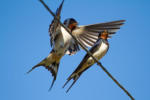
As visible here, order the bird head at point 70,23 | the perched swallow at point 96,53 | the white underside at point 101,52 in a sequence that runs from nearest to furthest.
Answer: the perched swallow at point 96,53 < the white underside at point 101,52 < the bird head at point 70,23

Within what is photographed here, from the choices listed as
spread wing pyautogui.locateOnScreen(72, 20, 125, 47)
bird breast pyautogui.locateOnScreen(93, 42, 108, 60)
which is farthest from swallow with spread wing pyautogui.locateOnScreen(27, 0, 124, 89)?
bird breast pyautogui.locateOnScreen(93, 42, 108, 60)

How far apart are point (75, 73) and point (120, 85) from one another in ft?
3.27

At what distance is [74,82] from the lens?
3.30m

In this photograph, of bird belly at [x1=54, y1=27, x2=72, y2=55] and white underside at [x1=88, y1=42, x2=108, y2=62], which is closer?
white underside at [x1=88, y1=42, x2=108, y2=62]

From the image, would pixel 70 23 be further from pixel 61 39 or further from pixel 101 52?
pixel 101 52

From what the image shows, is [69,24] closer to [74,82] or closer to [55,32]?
[55,32]

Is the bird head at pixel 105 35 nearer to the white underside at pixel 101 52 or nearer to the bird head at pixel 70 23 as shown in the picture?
the white underside at pixel 101 52

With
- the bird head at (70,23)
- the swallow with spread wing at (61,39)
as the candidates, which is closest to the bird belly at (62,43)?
the swallow with spread wing at (61,39)

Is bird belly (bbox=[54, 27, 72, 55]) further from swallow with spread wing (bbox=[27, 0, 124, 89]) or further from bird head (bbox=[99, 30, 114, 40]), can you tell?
bird head (bbox=[99, 30, 114, 40])

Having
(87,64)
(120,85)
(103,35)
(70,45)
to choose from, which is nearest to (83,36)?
(70,45)

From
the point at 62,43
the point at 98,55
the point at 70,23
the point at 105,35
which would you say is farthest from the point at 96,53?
the point at 70,23

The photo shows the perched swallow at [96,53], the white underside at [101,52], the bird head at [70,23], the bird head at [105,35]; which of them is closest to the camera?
the perched swallow at [96,53]

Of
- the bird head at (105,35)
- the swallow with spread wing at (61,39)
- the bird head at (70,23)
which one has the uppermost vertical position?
the bird head at (70,23)

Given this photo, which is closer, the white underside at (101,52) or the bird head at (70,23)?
the white underside at (101,52)
